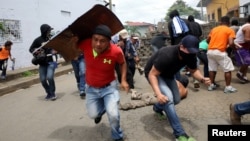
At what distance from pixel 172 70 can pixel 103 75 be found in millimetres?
976

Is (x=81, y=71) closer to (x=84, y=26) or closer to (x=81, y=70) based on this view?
(x=81, y=70)

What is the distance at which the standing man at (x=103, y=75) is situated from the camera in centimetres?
402

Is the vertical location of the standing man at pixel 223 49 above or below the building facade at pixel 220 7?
below

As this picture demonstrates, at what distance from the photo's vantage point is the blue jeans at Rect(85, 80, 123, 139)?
4.07 m

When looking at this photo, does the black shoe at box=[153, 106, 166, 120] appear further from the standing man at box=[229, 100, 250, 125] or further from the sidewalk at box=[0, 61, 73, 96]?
the sidewalk at box=[0, 61, 73, 96]

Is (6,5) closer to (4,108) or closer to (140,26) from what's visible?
(4,108)

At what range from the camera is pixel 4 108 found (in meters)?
7.20

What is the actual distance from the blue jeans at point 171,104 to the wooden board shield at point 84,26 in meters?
1.06

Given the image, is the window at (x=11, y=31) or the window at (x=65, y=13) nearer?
the window at (x=11, y=31)

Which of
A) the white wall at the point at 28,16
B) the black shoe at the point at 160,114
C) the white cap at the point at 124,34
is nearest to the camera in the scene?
the black shoe at the point at 160,114

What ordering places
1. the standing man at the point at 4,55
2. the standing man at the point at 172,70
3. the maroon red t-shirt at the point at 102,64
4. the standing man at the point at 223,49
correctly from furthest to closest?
the standing man at the point at 4,55
the standing man at the point at 223,49
the maroon red t-shirt at the point at 102,64
the standing man at the point at 172,70

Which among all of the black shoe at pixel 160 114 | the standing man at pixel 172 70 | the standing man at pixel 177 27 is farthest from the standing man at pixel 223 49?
the standing man at pixel 172 70

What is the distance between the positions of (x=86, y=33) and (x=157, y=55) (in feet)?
3.52

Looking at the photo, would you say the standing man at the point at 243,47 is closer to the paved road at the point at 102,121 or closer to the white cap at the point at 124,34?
the paved road at the point at 102,121
